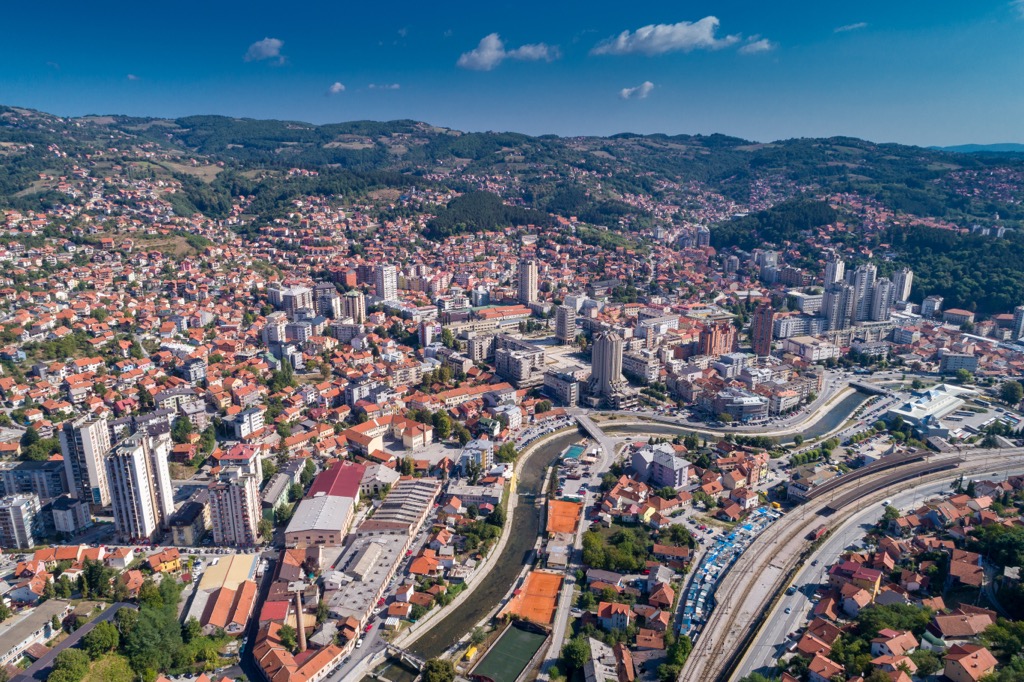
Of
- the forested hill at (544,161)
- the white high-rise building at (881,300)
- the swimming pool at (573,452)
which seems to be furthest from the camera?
the forested hill at (544,161)

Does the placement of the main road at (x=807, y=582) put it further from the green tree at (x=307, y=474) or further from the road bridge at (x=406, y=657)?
the green tree at (x=307, y=474)

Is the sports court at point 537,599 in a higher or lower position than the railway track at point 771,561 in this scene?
lower

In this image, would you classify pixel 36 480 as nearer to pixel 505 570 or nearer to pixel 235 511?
pixel 235 511

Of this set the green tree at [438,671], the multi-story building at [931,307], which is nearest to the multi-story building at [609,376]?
the green tree at [438,671]

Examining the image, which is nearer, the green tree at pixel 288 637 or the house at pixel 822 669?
the house at pixel 822 669

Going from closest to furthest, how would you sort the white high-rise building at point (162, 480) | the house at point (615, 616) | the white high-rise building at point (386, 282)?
the house at point (615, 616), the white high-rise building at point (162, 480), the white high-rise building at point (386, 282)

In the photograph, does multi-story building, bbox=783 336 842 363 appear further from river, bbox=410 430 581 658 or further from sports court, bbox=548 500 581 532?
sports court, bbox=548 500 581 532

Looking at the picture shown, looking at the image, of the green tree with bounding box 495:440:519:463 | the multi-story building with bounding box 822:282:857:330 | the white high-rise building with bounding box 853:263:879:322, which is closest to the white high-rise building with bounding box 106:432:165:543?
the green tree with bounding box 495:440:519:463
